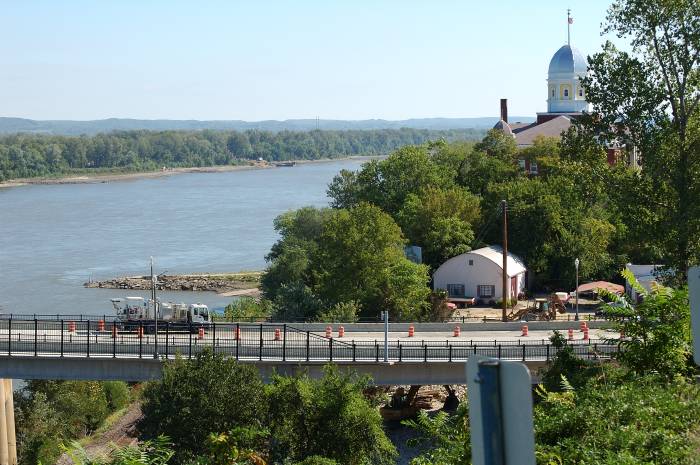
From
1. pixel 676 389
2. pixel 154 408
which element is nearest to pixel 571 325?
pixel 154 408

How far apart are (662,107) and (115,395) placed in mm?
20989

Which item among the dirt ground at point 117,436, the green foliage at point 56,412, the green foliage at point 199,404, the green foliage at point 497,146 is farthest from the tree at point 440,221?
the green foliage at point 199,404

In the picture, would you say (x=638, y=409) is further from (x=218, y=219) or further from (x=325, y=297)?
(x=218, y=219)

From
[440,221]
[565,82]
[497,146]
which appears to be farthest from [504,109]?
[440,221]

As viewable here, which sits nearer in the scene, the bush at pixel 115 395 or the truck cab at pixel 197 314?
the bush at pixel 115 395

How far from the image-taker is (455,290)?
46.5m

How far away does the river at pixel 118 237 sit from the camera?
60.0m

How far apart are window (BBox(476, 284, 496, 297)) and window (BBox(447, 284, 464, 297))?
720mm

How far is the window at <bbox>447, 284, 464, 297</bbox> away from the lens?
46312 millimetres

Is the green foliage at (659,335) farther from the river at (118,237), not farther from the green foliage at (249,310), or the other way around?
the river at (118,237)

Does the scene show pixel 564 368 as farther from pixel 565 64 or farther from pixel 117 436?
pixel 565 64

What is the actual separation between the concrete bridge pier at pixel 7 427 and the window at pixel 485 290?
873 inches

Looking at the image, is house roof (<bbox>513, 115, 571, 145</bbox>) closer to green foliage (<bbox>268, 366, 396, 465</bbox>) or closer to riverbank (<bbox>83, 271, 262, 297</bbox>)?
riverbank (<bbox>83, 271, 262, 297</bbox>)

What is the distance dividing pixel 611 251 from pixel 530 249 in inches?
192
